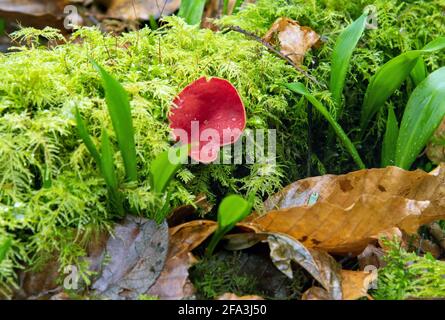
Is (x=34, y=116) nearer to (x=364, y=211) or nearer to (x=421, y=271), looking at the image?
(x=364, y=211)

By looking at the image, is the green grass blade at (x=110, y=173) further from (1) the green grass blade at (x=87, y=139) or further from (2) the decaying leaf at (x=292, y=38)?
(2) the decaying leaf at (x=292, y=38)

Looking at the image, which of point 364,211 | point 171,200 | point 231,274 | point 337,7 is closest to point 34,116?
point 171,200

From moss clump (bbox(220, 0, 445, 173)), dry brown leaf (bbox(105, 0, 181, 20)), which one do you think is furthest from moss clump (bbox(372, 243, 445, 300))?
dry brown leaf (bbox(105, 0, 181, 20))

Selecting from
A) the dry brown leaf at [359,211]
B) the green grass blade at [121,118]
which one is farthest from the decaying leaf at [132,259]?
the dry brown leaf at [359,211]

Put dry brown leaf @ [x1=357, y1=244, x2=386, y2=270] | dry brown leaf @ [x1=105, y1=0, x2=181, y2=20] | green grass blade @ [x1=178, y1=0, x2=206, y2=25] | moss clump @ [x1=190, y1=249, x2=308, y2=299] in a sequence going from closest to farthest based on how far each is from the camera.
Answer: moss clump @ [x1=190, y1=249, x2=308, y2=299] → dry brown leaf @ [x1=357, y1=244, x2=386, y2=270] → green grass blade @ [x1=178, y1=0, x2=206, y2=25] → dry brown leaf @ [x1=105, y1=0, x2=181, y2=20]

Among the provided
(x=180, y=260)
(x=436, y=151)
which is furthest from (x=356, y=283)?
(x=436, y=151)

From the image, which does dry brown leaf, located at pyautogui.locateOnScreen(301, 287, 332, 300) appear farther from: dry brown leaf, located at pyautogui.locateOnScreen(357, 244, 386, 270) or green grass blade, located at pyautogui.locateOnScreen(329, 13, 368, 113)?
green grass blade, located at pyautogui.locateOnScreen(329, 13, 368, 113)

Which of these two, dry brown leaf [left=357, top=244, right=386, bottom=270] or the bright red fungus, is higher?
the bright red fungus
